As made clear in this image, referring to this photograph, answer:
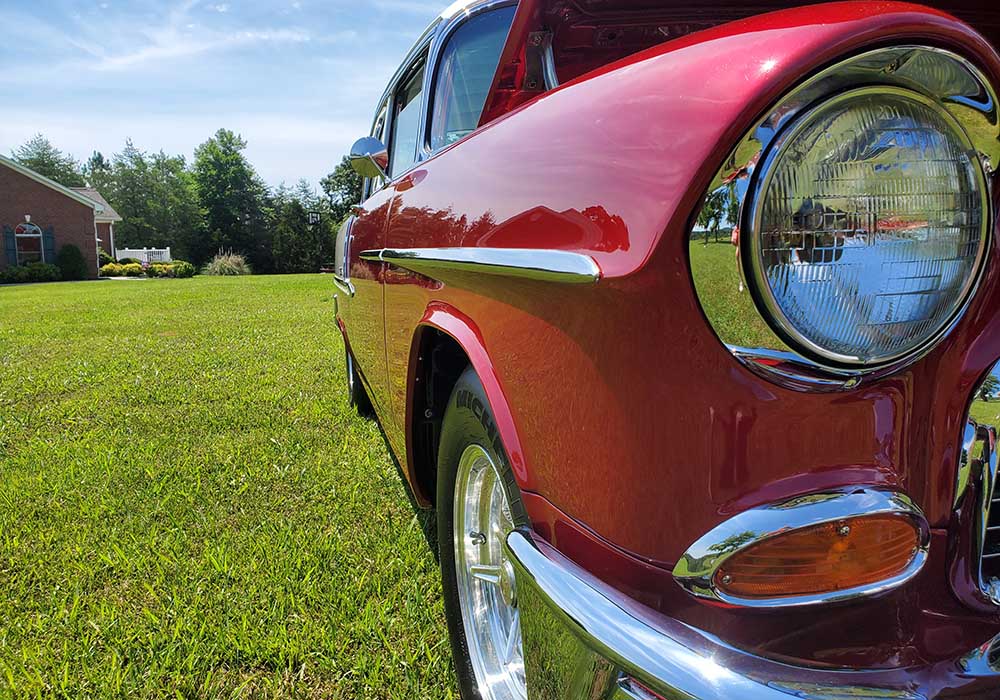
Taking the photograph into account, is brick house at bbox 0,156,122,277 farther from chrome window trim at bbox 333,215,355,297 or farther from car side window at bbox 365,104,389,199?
chrome window trim at bbox 333,215,355,297

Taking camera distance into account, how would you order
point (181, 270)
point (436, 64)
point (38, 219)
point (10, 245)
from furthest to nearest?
point (181, 270), point (38, 219), point (10, 245), point (436, 64)

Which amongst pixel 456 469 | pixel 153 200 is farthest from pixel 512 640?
pixel 153 200

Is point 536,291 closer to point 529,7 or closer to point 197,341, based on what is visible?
point 529,7

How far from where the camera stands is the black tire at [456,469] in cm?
128

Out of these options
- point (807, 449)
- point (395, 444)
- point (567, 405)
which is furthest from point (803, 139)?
point (395, 444)

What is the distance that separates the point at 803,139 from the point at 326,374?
5.28m

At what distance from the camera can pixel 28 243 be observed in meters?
32.8

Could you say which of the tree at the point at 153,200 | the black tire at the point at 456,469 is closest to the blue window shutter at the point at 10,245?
the tree at the point at 153,200

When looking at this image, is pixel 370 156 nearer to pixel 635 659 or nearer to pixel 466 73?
pixel 466 73

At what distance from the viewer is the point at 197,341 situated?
774cm

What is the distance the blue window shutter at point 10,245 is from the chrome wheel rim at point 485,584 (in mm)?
37650

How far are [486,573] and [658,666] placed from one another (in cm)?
90

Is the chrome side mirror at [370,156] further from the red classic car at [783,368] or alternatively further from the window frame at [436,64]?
the red classic car at [783,368]

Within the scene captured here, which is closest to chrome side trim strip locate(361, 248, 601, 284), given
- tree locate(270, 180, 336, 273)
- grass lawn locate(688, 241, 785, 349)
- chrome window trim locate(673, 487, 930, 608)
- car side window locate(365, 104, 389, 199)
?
grass lawn locate(688, 241, 785, 349)
